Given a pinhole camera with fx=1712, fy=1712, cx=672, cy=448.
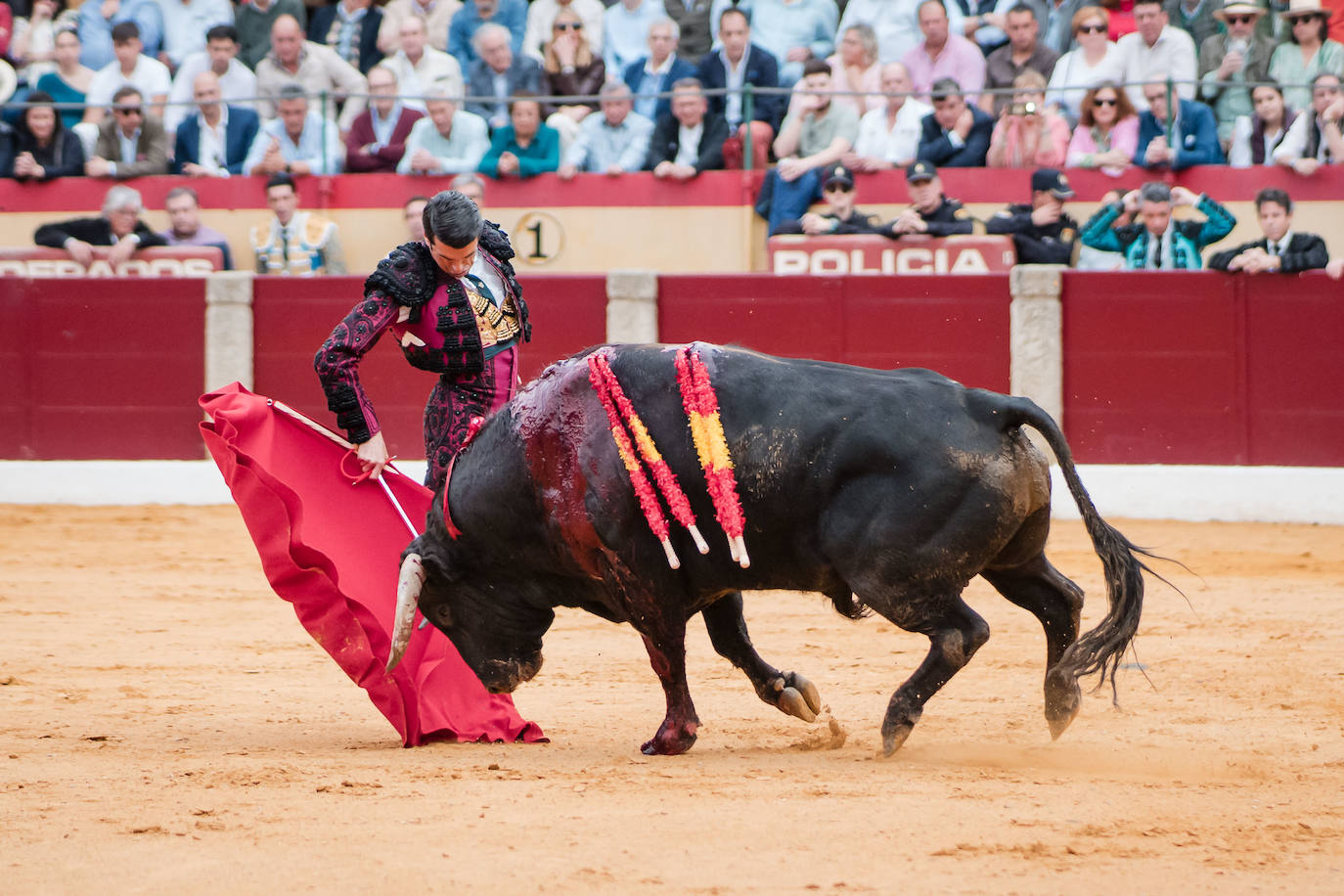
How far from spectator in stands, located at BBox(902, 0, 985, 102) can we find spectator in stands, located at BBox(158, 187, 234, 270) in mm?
4511

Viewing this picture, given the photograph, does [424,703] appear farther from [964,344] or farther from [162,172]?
[162,172]

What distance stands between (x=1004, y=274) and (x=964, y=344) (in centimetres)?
45

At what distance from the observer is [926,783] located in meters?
3.90

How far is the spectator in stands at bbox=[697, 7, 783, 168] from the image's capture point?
1068cm

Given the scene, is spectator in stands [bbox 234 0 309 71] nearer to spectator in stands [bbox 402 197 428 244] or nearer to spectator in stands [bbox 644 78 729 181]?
spectator in stands [bbox 402 197 428 244]

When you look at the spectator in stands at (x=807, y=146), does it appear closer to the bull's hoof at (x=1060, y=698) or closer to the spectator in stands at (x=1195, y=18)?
the spectator in stands at (x=1195, y=18)

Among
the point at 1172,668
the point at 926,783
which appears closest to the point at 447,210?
the point at 926,783

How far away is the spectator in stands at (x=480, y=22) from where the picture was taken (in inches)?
460

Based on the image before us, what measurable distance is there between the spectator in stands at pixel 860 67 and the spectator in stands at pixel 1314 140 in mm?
2397

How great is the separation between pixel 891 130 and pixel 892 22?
3.27 feet

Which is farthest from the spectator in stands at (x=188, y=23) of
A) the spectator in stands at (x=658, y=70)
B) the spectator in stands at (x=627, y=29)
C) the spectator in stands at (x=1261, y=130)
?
the spectator in stands at (x=1261, y=130)

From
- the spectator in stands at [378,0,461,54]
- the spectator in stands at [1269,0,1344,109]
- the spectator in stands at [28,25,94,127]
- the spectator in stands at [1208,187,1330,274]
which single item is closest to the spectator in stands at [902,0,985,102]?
the spectator in stands at [1269,0,1344,109]

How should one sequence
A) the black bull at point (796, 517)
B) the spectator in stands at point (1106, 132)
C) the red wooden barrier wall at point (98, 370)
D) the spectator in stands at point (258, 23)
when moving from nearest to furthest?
the black bull at point (796, 517) → the spectator in stands at point (1106, 132) → the red wooden barrier wall at point (98, 370) → the spectator in stands at point (258, 23)

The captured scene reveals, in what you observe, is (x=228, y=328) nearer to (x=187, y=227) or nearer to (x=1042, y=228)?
(x=187, y=227)
